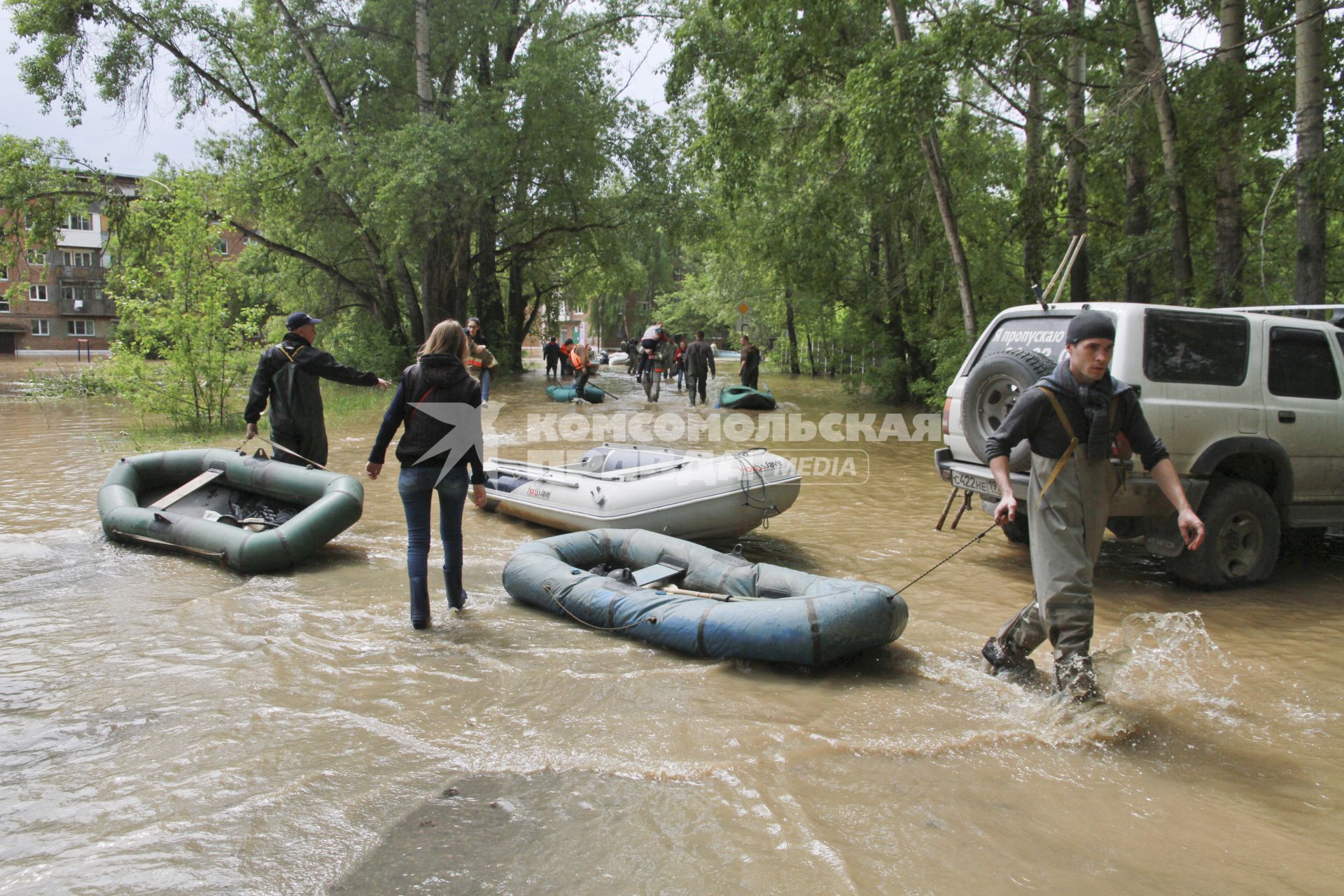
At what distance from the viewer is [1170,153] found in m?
10.7

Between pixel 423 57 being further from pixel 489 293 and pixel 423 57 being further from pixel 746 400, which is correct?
pixel 746 400

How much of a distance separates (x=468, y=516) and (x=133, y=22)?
59.0 ft

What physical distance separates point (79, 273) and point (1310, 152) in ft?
235

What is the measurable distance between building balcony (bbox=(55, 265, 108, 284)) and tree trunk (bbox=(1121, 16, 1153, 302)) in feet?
218

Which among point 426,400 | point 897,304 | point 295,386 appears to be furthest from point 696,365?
point 426,400

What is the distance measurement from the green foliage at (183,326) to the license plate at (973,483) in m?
10.9

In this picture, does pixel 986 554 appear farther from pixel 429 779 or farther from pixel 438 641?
pixel 429 779

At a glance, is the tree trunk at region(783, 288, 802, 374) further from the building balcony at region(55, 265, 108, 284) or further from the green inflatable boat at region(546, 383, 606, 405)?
the building balcony at region(55, 265, 108, 284)

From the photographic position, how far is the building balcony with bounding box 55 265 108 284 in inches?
2384

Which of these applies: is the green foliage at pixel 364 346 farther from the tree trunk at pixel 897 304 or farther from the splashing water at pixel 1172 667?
the splashing water at pixel 1172 667

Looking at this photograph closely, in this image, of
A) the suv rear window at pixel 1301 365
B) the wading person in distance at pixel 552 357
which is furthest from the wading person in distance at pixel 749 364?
the suv rear window at pixel 1301 365

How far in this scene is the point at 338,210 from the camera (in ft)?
76.2

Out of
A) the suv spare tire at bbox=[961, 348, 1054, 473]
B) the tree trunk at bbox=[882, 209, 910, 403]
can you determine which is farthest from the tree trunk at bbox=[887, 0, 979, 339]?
the suv spare tire at bbox=[961, 348, 1054, 473]

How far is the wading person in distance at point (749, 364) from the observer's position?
21641mm
